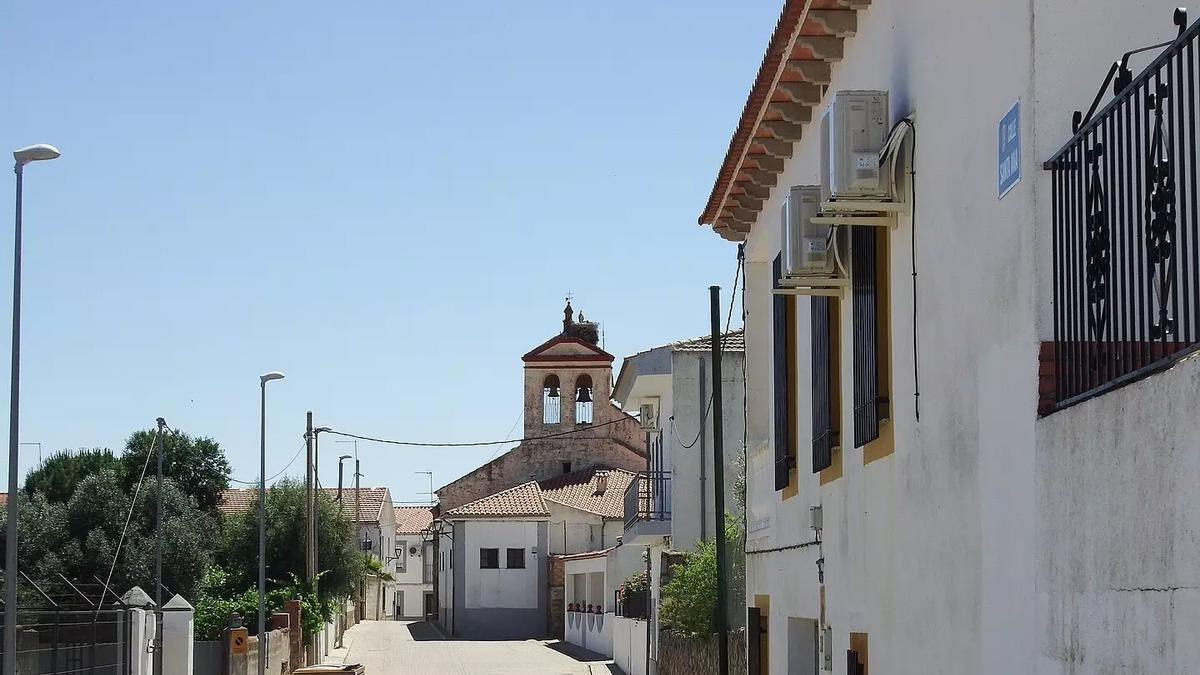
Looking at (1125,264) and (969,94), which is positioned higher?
(969,94)

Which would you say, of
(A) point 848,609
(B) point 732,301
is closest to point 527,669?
(B) point 732,301

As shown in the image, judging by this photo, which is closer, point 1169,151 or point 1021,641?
Answer: point 1169,151

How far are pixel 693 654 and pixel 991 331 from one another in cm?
1993

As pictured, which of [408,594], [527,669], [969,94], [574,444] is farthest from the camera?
[408,594]

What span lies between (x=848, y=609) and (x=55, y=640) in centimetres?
1407

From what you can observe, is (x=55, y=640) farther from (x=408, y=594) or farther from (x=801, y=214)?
(x=408, y=594)

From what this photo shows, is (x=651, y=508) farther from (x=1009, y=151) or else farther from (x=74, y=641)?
(x=1009, y=151)

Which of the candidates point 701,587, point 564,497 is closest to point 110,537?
point 564,497

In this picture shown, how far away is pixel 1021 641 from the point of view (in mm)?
7191

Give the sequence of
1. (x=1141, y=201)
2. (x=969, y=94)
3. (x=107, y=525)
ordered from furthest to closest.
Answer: (x=107, y=525) → (x=969, y=94) → (x=1141, y=201)

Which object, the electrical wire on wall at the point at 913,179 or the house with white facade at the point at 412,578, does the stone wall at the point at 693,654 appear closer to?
the electrical wire on wall at the point at 913,179

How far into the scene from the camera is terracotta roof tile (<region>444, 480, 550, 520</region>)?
70.7 metres

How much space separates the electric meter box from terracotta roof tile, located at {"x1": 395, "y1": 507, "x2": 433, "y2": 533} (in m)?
114

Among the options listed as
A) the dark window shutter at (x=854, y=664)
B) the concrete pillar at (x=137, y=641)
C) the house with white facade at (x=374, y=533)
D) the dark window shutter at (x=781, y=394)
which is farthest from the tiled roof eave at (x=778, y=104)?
the house with white facade at (x=374, y=533)
